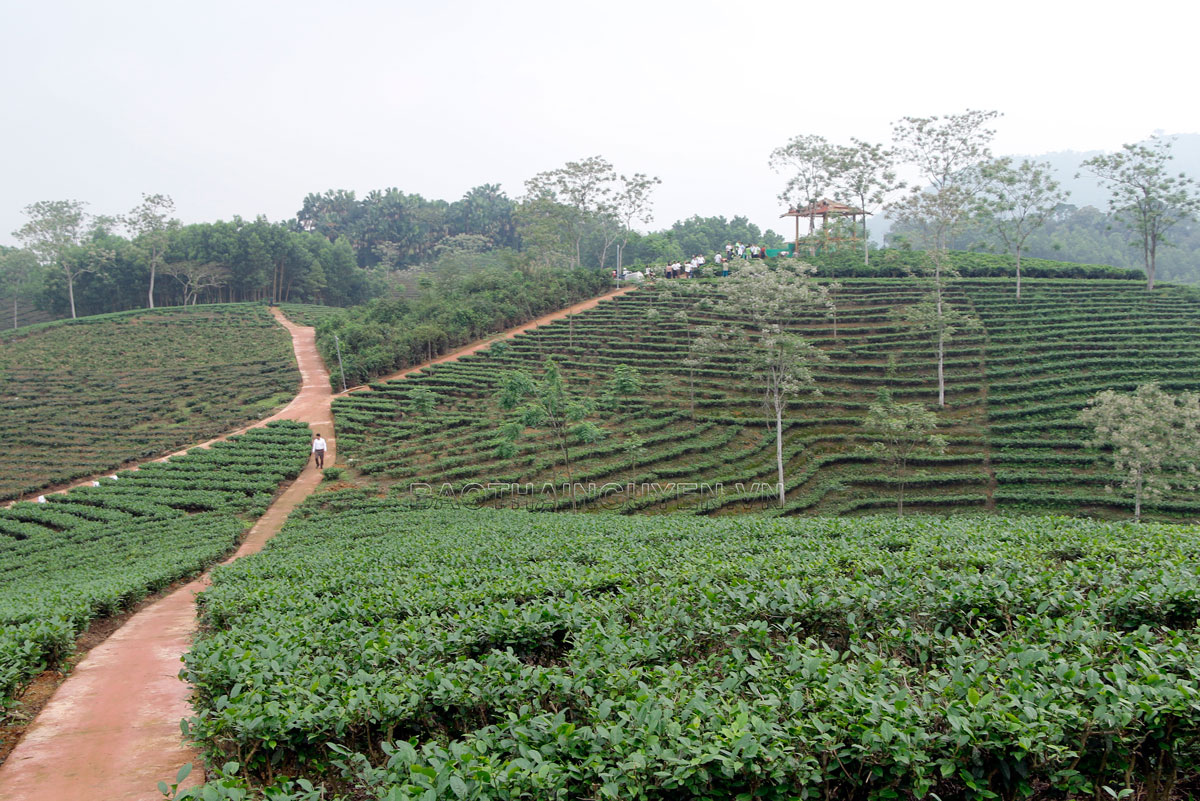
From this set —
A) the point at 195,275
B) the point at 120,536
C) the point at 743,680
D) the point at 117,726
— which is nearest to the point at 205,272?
the point at 195,275

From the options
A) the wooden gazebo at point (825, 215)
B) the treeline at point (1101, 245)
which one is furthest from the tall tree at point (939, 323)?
the treeline at point (1101, 245)

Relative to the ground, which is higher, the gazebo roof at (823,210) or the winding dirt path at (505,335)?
the gazebo roof at (823,210)

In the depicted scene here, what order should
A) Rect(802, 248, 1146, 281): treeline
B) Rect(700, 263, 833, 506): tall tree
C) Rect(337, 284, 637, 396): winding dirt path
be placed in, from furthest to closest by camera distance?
Rect(802, 248, 1146, 281): treeline, Rect(337, 284, 637, 396): winding dirt path, Rect(700, 263, 833, 506): tall tree

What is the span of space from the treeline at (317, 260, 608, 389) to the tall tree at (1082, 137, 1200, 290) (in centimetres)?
2919

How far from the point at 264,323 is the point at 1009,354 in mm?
48784

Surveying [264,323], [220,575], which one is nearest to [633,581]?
[220,575]

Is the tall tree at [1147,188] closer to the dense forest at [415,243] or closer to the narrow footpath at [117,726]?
the dense forest at [415,243]

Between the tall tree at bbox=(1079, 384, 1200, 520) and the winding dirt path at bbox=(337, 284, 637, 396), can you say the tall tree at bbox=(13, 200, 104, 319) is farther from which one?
the tall tree at bbox=(1079, 384, 1200, 520)

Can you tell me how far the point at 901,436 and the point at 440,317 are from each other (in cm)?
2639

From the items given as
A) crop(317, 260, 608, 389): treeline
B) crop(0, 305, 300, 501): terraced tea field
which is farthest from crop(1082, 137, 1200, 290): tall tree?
crop(0, 305, 300, 501): terraced tea field

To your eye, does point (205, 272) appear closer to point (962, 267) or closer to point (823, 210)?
point (823, 210)

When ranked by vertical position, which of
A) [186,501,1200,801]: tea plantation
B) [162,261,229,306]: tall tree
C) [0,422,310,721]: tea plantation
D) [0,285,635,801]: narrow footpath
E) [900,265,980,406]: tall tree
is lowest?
[0,422,310,721]: tea plantation

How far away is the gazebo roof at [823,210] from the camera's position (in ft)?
163

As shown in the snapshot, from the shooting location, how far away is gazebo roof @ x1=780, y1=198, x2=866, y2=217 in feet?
163
